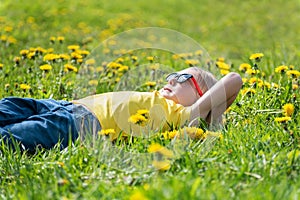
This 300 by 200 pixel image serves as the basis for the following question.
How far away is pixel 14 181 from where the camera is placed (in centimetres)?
245

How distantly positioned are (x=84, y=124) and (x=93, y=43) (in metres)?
3.72

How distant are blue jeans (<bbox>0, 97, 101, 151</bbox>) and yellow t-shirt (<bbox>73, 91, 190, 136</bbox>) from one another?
0.07m

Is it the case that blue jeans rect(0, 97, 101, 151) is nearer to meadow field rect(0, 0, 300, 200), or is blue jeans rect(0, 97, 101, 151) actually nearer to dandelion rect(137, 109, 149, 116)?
meadow field rect(0, 0, 300, 200)

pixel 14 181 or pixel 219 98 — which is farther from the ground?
pixel 219 98

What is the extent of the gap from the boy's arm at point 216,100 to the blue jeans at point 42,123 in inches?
22.5

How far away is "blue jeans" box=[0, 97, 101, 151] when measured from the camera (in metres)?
2.91

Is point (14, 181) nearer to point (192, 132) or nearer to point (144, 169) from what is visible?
point (144, 169)

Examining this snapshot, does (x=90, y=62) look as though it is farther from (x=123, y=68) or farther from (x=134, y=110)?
(x=134, y=110)

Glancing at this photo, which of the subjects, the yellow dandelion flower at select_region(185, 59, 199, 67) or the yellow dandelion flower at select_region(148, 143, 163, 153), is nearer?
the yellow dandelion flower at select_region(148, 143, 163, 153)

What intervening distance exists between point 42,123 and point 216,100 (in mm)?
981

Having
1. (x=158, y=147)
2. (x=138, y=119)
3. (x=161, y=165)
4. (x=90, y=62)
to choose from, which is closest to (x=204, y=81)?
(x=138, y=119)

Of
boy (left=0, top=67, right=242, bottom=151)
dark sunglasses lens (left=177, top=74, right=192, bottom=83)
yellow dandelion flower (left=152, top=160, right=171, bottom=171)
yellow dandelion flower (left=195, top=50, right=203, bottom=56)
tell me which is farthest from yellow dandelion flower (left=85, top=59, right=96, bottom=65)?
yellow dandelion flower (left=152, top=160, right=171, bottom=171)

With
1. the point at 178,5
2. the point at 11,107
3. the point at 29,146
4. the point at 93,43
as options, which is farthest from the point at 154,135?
the point at 178,5

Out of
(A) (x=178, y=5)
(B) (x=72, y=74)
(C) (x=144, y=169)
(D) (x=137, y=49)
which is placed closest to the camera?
(C) (x=144, y=169)
